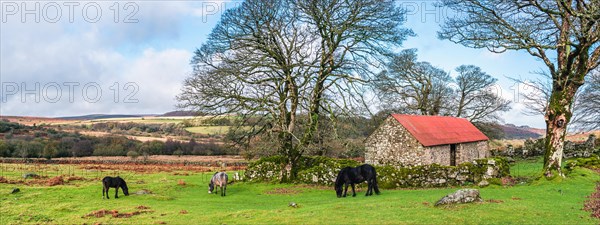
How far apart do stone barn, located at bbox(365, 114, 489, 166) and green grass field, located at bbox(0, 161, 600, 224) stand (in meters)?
5.68

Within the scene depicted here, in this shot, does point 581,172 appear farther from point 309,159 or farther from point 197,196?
point 197,196

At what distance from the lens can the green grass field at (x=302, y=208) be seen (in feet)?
41.6

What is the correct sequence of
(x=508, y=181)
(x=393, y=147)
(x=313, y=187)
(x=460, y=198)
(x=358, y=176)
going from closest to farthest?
(x=460, y=198)
(x=358, y=176)
(x=508, y=181)
(x=313, y=187)
(x=393, y=147)

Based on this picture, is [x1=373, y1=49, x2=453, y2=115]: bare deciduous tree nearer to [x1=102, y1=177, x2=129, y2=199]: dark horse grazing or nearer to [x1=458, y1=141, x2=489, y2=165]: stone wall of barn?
[x1=458, y1=141, x2=489, y2=165]: stone wall of barn

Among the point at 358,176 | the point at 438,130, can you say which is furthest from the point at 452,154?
the point at 358,176

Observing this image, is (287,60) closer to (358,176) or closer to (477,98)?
(358,176)

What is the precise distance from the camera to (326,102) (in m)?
26.6

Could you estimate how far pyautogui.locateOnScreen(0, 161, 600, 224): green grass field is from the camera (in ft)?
41.6

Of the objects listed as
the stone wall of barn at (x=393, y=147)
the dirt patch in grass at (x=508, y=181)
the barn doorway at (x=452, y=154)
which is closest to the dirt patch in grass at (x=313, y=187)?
the stone wall of barn at (x=393, y=147)

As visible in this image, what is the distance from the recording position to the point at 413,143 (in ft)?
89.4

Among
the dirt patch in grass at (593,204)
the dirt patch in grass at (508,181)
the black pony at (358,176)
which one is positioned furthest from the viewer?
the dirt patch in grass at (508,181)

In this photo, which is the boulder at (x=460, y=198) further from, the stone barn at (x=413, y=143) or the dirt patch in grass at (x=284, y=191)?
the stone barn at (x=413, y=143)

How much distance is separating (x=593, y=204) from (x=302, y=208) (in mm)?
10692

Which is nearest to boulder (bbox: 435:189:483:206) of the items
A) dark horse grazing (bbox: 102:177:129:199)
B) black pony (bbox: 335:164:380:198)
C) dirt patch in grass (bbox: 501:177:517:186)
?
black pony (bbox: 335:164:380:198)
